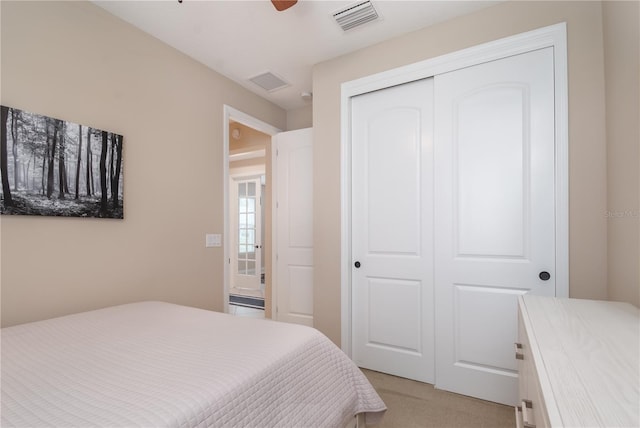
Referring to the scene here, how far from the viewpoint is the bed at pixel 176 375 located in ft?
2.72

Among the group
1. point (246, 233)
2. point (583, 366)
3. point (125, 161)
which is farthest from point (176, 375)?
point (246, 233)

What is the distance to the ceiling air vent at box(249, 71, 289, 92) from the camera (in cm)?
304

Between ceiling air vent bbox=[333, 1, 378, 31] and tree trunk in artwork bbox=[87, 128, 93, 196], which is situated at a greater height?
ceiling air vent bbox=[333, 1, 378, 31]

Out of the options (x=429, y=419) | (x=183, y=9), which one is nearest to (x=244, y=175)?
(x=183, y=9)

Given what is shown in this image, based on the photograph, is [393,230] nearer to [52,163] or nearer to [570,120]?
[570,120]

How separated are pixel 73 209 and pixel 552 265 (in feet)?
9.60

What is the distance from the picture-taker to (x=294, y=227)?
11.2 ft

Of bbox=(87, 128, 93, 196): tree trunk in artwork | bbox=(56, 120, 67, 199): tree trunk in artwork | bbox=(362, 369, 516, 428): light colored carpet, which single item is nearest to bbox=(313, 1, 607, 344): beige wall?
bbox=(362, 369, 516, 428): light colored carpet

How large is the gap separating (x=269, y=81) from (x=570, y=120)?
8.28 ft

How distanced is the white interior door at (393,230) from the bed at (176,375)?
38.6 inches

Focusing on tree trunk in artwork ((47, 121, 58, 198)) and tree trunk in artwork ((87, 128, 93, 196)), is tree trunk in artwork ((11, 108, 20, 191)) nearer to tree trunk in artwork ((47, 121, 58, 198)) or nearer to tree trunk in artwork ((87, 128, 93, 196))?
tree trunk in artwork ((47, 121, 58, 198))

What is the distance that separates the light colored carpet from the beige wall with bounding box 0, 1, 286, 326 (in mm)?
1721

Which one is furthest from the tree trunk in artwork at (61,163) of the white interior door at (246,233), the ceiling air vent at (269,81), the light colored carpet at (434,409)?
the white interior door at (246,233)

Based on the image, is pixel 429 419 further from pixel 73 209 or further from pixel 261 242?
pixel 261 242
